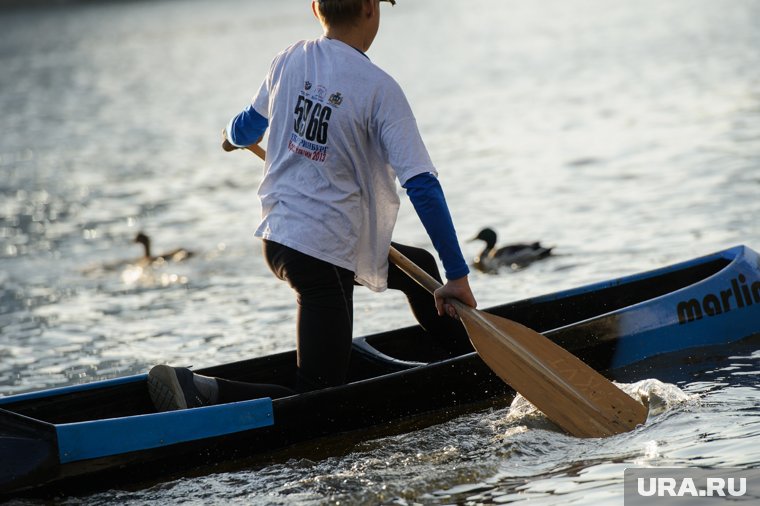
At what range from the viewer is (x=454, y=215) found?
1341cm

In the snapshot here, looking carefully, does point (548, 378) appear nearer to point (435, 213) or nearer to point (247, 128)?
point (435, 213)

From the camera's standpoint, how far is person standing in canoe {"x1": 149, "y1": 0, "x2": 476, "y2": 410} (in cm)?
533

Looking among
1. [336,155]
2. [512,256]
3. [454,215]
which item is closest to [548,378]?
[336,155]

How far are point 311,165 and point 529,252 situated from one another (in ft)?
17.2

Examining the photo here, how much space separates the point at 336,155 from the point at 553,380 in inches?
63.7

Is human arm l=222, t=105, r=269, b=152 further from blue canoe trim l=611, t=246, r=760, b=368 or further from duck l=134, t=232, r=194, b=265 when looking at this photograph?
→ duck l=134, t=232, r=194, b=265

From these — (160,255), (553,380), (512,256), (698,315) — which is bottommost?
(553,380)

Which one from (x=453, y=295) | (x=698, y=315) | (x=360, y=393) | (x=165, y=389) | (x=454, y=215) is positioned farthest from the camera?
(x=454, y=215)

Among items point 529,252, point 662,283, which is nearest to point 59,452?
point 662,283

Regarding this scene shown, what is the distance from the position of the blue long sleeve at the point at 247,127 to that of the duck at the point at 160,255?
6178 mm

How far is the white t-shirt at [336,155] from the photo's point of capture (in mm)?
5312

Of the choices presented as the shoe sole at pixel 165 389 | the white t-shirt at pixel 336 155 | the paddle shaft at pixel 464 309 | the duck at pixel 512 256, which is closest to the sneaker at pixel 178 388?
the shoe sole at pixel 165 389

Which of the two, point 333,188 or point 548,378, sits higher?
point 333,188

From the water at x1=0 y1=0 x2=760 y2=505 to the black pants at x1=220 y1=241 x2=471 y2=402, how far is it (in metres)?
0.39
